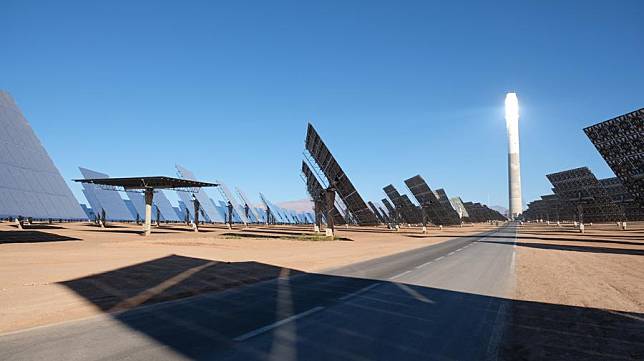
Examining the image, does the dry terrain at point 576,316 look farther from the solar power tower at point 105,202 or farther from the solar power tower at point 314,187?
the solar power tower at point 105,202

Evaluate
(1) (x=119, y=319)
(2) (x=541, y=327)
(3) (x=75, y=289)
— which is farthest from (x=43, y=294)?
(2) (x=541, y=327)

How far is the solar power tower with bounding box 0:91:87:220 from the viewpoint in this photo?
33.9 m

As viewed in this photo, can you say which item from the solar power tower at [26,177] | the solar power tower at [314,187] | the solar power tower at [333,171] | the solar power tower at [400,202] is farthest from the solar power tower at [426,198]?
the solar power tower at [26,177]

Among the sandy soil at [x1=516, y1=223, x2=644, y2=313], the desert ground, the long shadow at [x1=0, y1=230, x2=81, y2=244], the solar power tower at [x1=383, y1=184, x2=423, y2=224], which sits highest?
the solar power tower at [x1=383, y1=184, x2=423, y2=224]

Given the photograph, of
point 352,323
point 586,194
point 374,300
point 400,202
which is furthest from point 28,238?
point 586,194

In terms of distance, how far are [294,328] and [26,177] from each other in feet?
124

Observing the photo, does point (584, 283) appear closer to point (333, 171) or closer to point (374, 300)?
point (374, 300)

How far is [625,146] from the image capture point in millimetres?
35875

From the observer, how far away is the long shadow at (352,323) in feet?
22.9

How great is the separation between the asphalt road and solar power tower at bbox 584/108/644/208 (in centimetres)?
2871

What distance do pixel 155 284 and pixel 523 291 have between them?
12.3 m

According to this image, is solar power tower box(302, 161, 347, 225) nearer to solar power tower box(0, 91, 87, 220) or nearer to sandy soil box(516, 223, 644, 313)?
solar power tower box(0, 91, 87, 220)

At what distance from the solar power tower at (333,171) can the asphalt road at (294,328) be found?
3622 cm

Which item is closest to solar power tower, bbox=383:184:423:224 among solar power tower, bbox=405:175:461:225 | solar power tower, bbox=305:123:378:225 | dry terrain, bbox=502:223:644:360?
solar power tower, bbox=405:175:461:225
